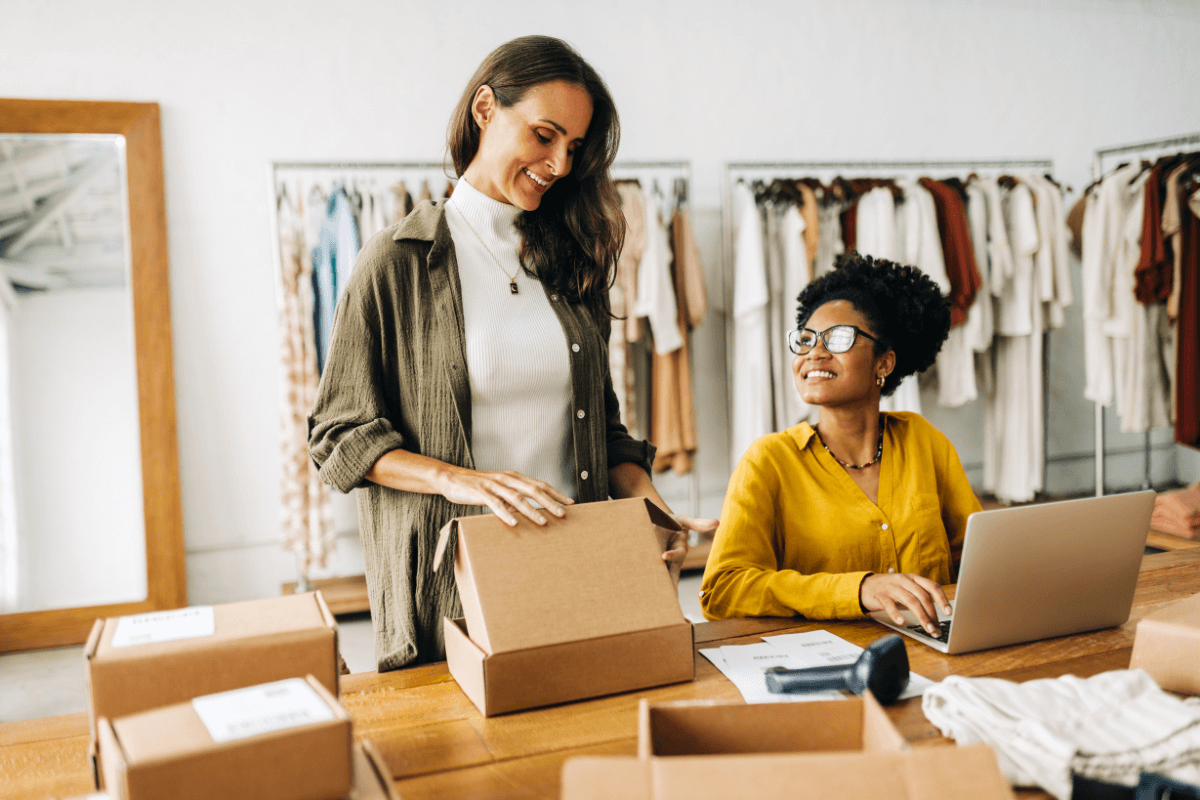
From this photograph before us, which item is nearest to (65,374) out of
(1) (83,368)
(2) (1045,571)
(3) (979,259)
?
(1) (83,368)

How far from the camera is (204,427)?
365cm

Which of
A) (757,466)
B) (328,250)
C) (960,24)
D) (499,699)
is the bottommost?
(499,699)

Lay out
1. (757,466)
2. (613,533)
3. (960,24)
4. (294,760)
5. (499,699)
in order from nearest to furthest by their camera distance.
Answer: (294,760) < (499,699) < (613,533) < (757,466) < (960,24)

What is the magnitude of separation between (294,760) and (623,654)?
18.1 inches

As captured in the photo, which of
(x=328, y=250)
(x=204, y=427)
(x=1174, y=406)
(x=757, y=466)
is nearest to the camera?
(x=757, y=466)

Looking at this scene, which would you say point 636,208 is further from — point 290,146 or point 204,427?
point 204,427

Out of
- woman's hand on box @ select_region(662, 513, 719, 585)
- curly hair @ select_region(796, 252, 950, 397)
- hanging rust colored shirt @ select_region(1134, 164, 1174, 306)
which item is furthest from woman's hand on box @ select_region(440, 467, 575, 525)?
hanging rust colored shirt @ select_region(1134, 164, 1174, 306)

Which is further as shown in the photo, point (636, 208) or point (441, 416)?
point (636, 208)

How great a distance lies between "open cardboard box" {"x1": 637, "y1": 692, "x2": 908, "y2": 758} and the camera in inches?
31.0

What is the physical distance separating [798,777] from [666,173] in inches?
149

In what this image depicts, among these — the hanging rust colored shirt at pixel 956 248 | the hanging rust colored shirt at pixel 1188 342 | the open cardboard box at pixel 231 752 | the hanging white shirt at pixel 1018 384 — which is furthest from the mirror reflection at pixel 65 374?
the hanging rust colored shirt at pixel 1188 342

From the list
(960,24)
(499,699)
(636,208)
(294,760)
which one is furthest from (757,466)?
(960,24)

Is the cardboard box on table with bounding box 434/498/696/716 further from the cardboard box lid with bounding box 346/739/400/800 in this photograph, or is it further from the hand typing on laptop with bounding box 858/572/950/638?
the hand typing on laptop with bounding box 858/572/950/638

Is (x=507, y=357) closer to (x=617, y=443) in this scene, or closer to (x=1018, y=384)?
(x=617, y=443)
